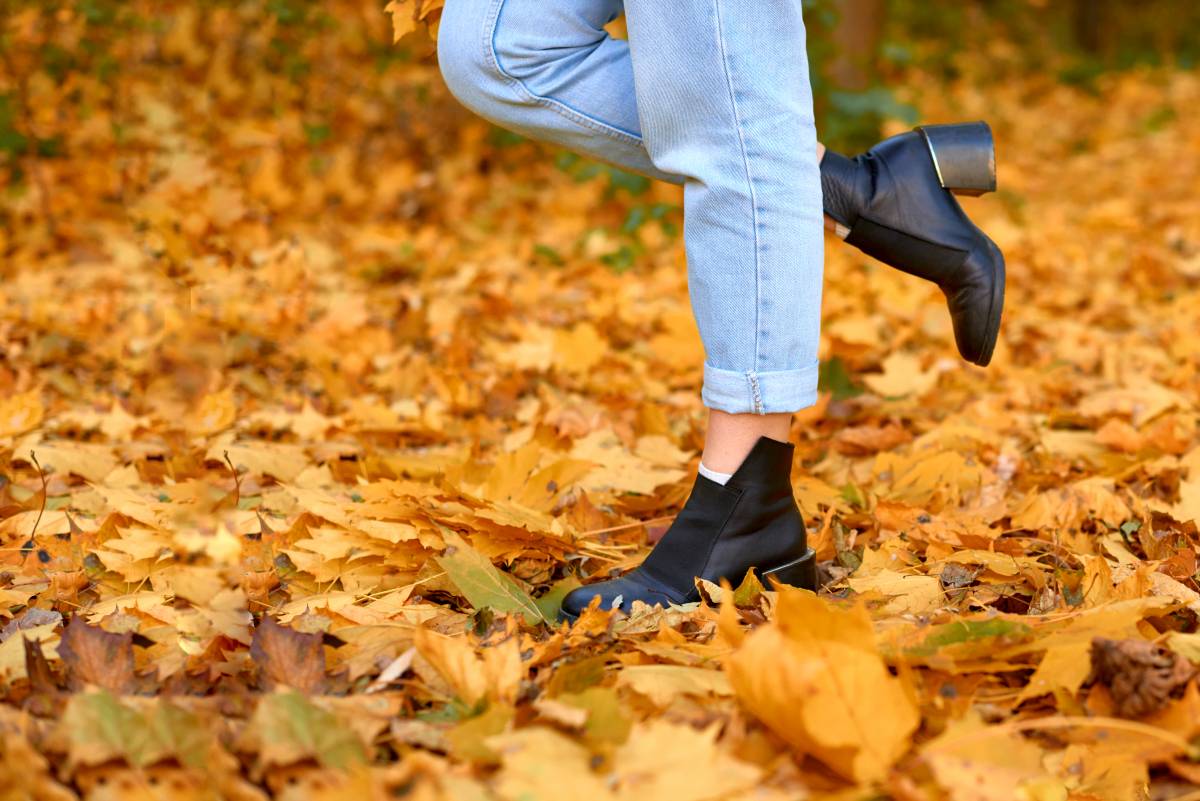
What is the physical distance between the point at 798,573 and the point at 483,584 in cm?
39

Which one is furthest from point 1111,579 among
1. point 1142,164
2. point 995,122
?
point 995,122

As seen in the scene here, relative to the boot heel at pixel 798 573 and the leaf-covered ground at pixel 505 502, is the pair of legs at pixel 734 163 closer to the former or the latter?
the boot heel at pixel 798 573

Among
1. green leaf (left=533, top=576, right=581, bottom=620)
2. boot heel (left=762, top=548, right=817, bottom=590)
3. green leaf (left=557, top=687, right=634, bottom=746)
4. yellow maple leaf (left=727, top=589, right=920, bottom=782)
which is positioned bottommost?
green leaf (left=533, top=576, right=581, bottom=620)

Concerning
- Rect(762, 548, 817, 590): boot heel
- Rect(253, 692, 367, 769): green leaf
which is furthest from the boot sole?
Rect(253, 692, 367, 769): green leaf

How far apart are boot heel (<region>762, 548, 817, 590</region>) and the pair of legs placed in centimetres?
15

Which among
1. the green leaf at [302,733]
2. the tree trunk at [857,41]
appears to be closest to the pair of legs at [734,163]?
the green leaf at [302,733]

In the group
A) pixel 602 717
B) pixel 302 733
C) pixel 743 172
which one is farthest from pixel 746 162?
pixel 302 733

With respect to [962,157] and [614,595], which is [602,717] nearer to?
[614,595]

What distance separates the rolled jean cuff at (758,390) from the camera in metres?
1.25

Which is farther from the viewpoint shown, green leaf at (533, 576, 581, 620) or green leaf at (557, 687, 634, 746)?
green leaf at (533, 576, 581, 620)

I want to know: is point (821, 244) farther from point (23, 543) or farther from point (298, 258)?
point (298, 258)

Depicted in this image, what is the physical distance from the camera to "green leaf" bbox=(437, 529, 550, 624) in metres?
1.31

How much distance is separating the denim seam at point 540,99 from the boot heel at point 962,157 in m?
0.37

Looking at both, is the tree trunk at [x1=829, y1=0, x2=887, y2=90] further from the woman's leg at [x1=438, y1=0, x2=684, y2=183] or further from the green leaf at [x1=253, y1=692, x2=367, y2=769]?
the green leaf at [x1=253, y1=692, x2=367, y2=769]
